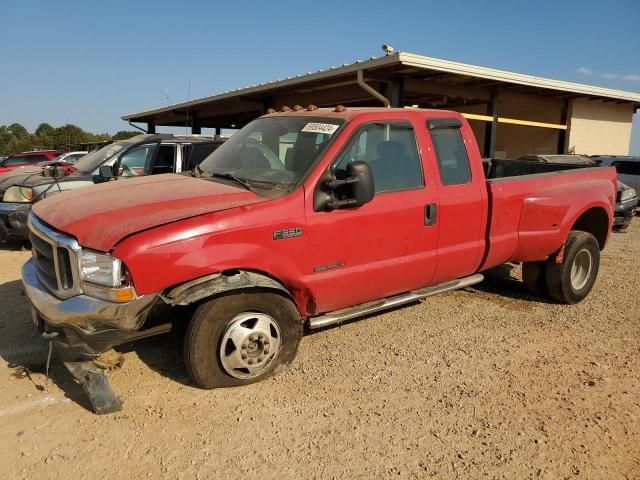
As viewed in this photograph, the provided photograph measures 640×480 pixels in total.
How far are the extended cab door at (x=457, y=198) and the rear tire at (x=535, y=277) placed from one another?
118 centimetres

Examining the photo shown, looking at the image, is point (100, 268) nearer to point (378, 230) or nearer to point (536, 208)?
point (378, 230)

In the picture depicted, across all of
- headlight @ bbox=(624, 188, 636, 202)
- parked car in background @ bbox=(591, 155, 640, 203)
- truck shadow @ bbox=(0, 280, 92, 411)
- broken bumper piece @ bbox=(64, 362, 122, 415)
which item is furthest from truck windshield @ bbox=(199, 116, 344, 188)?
parked car in background @ bbox=(591, 155, 640, 203)

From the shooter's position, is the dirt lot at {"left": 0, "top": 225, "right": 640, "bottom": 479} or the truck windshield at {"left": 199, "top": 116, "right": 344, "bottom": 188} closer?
the dirt lot at {"left": 0, "top": 225, "right": 640, "bottom": 479}

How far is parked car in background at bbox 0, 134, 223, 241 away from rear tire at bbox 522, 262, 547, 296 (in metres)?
5.18

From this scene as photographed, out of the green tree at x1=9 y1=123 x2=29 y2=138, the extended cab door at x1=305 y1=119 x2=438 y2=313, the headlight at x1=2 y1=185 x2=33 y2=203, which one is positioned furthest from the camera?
the green tree at x1=9 y1=123 x2=29 y2=138

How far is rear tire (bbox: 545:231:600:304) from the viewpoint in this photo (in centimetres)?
542

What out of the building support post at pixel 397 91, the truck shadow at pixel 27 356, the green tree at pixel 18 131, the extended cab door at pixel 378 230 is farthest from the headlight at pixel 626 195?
the green tree at pixel 18 131

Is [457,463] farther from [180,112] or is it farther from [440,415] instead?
[180,112]

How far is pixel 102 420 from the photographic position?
124 inches

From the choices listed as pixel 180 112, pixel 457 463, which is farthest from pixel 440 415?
pixel 180 112

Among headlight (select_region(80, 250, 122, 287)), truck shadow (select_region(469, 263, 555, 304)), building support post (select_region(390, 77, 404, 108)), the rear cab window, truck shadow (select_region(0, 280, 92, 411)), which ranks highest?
building support post (select_region(390, 77, 404, 108))

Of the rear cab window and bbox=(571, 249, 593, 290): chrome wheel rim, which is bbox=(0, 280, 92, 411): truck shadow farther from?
bbox=(571, 249, 593, 290): chrome wheel rim

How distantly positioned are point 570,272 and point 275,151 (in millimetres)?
3452

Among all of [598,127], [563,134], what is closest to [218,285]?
[563,134]
